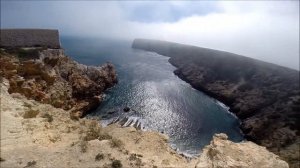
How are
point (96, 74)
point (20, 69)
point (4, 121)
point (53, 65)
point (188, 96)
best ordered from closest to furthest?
point (4, 121) < point (20, 69) < point (53, 65) < point (96, 74) < point (188, 96)

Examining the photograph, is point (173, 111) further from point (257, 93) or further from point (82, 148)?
point (82, 148)

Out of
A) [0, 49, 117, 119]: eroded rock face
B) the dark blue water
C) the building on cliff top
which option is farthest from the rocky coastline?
the dark blue water

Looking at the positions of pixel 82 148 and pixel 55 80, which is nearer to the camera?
pixel 82 148

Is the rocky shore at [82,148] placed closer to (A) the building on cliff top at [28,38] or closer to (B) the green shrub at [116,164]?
(B) the green shrub at [116,164]

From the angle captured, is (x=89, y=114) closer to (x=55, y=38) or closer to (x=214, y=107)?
(x=55, y=38)

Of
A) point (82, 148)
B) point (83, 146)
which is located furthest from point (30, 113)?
point (82, 148)

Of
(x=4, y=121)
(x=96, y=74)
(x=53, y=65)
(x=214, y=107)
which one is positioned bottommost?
(x=214, y=107)

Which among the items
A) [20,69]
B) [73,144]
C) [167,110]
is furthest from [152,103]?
[73,144]
